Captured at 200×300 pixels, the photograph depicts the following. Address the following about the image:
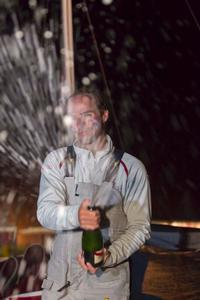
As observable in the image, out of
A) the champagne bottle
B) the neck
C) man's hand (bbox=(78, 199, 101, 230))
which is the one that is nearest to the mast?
the neck

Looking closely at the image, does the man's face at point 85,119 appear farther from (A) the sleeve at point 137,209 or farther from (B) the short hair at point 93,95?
(A) the sleeve at point 137,209

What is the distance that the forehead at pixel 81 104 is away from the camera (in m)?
2.79

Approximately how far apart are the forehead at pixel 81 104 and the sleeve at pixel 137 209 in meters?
0.43

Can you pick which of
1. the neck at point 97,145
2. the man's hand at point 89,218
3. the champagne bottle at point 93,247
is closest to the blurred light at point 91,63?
the neck at point 97,145

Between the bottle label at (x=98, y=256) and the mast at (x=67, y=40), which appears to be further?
the mast at (x=67, y=40)

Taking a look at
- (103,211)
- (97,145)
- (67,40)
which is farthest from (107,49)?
(103,211)

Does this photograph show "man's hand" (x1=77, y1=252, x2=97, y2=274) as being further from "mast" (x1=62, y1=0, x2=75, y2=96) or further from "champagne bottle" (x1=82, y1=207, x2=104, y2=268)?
"mast" (x1=62, y1=0, x2=75, y2=96)

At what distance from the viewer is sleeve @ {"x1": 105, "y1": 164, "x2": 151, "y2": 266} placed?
2.79m

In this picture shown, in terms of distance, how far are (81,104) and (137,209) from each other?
2.17 ft

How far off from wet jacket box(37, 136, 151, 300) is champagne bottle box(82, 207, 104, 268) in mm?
74

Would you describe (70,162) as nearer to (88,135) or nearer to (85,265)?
(88,135)

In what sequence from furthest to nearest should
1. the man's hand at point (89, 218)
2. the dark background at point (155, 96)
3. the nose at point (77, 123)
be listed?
the dark background at point (155, 96) < the nose at point (77, 123) < the man's hand at point (89, 218)

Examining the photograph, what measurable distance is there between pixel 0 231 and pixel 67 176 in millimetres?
3212

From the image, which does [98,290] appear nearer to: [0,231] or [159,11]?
[0,231]
